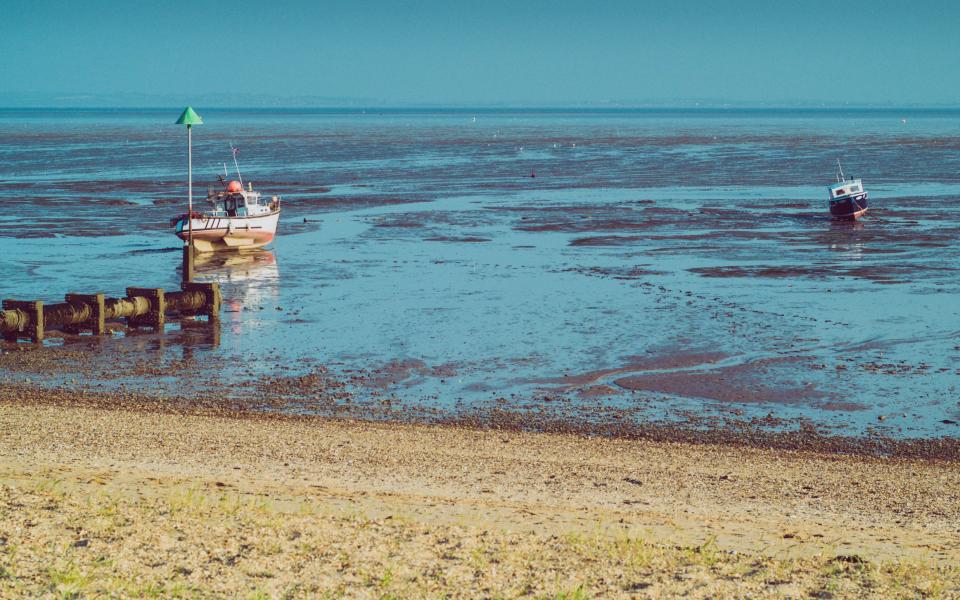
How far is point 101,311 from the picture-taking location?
24188 millimetres

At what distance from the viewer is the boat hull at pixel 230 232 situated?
38.0 meters

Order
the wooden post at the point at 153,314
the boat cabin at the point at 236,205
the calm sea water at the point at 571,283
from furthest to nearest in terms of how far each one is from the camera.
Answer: the boat cabin at the point at 236,205 → the wooden post at the point at 153,314 → the calm sea water at the point at 571,283

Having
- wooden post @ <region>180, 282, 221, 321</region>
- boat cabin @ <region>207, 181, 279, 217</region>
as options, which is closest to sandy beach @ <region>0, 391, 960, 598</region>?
wooden post @ <region>180, 282, 221, 321</region>

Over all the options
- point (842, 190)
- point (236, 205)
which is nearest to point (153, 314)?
point (236, 205)

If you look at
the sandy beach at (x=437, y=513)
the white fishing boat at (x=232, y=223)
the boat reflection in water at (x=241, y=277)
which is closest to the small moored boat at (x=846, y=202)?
the white fishing boat at (x=232, y=223)

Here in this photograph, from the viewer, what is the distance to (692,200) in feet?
184

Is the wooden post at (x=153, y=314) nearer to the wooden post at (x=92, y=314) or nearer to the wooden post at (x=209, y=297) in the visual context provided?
the wooden post at (x=92, y=314)

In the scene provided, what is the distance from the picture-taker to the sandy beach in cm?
930

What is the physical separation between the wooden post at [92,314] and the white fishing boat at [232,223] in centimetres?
1293

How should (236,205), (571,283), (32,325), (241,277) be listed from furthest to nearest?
(236,205) < (241,277) < (571,283) < (32,325)

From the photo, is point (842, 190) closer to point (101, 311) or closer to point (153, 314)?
point (153, 314)

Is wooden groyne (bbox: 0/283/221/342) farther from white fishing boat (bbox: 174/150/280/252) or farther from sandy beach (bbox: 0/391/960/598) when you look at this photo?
white fishing boat (bbox: 174/150/280/252)

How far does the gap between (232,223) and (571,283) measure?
12.7 m

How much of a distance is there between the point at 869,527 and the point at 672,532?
2189 mm
